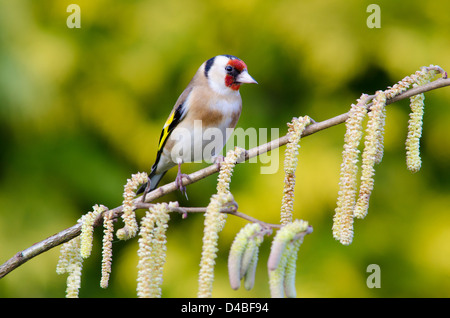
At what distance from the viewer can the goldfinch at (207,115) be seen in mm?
2223

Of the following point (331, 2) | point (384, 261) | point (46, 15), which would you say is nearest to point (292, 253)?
point (384, 261)

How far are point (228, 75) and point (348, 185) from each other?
1268mm

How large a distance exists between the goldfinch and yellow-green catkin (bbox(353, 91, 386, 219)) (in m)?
1.08

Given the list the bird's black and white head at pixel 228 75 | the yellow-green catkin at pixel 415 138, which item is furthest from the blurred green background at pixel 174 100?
the yellow-green catkin at pixel 415 138

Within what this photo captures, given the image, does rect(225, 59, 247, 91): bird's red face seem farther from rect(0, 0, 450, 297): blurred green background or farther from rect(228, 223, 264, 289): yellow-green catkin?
rect(228, 223, 264, 289): yellow-green catkin

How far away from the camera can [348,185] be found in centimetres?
106

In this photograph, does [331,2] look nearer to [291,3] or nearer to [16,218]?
[291,3]

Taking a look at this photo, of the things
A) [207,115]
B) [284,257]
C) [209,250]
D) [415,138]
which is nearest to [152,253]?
[209,250]

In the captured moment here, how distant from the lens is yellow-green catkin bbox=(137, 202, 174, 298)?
96cm

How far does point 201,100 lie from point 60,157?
3.61 ft

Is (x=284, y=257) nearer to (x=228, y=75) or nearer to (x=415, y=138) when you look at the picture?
(x=415, y=138)

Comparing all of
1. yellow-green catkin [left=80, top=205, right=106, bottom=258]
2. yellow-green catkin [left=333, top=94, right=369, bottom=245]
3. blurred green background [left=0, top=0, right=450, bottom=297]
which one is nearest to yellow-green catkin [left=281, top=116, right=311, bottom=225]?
yellow-green catkin [left=333, top=94, right=369, bottom=245]

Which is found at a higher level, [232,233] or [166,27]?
[166,27]

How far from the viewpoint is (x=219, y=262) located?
9.52ft
